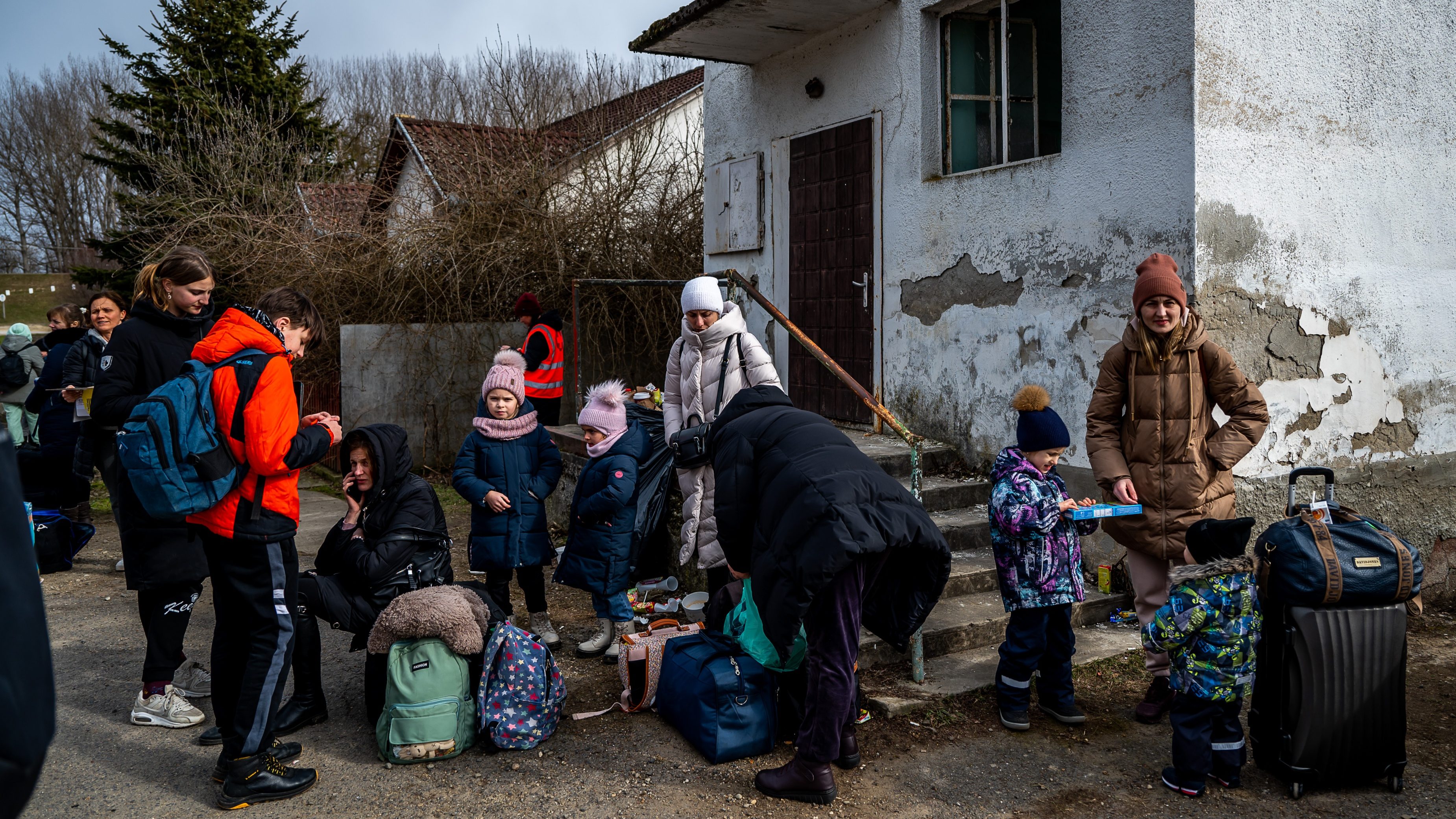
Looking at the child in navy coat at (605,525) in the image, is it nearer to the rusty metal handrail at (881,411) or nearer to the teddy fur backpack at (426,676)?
the teddy fur backpack at (426,676)

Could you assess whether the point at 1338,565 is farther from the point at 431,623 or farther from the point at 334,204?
the point at 334,204

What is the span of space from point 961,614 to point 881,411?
1105 millimetres

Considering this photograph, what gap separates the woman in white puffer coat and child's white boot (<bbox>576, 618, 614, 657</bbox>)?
497mm

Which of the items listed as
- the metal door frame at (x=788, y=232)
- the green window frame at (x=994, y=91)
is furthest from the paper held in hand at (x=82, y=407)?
the green window frame at (x=994, y=91)

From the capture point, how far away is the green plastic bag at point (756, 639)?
3590mm

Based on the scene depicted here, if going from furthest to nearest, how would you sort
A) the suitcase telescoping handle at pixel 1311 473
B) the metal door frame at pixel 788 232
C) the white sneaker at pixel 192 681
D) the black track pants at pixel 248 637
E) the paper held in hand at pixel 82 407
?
1. the metal door frame at pixel 788 232
2. the paper held in hand at pixel 82 407
3. the white sneaker at pixel 192 681
4. the suitcase telescoping handle at pixel 1311 473
5. the black track pants at pixel 248 637

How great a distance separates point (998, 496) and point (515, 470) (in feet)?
7.33

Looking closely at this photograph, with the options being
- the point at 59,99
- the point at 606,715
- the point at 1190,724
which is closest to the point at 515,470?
the point at 606,715

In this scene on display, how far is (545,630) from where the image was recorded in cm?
485

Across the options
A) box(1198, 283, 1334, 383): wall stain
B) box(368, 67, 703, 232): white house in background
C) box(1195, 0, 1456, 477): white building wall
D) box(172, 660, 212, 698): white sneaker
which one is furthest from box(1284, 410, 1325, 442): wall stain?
box(368, 67, 703, 232): white house in background

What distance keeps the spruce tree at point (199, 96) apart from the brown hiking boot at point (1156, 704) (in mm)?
15026

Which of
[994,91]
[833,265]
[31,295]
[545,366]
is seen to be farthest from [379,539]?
[31,295]

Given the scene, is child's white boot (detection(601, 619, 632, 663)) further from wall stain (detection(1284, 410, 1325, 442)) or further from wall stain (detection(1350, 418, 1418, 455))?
wall stain (detection(1350, 418, 1418, 455))

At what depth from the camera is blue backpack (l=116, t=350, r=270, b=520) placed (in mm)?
3012
